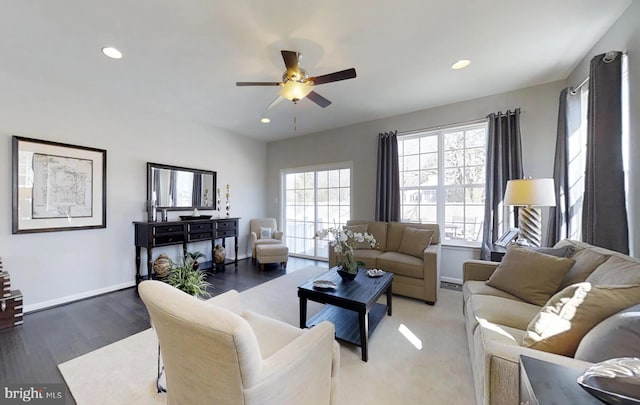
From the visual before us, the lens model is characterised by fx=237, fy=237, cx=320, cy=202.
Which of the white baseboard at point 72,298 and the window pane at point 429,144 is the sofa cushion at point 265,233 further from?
the window pane at point 429,144

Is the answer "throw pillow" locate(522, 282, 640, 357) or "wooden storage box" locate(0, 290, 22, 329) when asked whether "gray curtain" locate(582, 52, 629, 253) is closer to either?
"throw pillow" locate(522, 282, 640, 357)

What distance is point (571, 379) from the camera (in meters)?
0.81

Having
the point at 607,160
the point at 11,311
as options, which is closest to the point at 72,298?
the point at 11,311

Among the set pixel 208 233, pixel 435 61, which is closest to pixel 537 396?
pixel 435 61

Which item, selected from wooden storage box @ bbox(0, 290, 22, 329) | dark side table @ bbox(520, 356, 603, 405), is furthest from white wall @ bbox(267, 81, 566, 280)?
wooden storage box @ bbox(0, 290, 22, 329)

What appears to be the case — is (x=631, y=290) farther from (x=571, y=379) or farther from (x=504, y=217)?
(x=504, y=217)

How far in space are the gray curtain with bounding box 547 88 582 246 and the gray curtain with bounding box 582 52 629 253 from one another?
776 mm

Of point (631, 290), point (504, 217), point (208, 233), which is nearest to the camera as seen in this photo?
point (631, 290)

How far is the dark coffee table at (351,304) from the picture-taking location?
198 cm

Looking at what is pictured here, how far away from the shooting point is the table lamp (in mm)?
2492

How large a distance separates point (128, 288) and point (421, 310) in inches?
164

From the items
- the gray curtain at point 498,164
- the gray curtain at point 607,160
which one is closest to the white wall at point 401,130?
the gray curtain at point 498,164

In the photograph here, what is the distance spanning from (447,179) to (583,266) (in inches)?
94.2

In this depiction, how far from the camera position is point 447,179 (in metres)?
3.95
